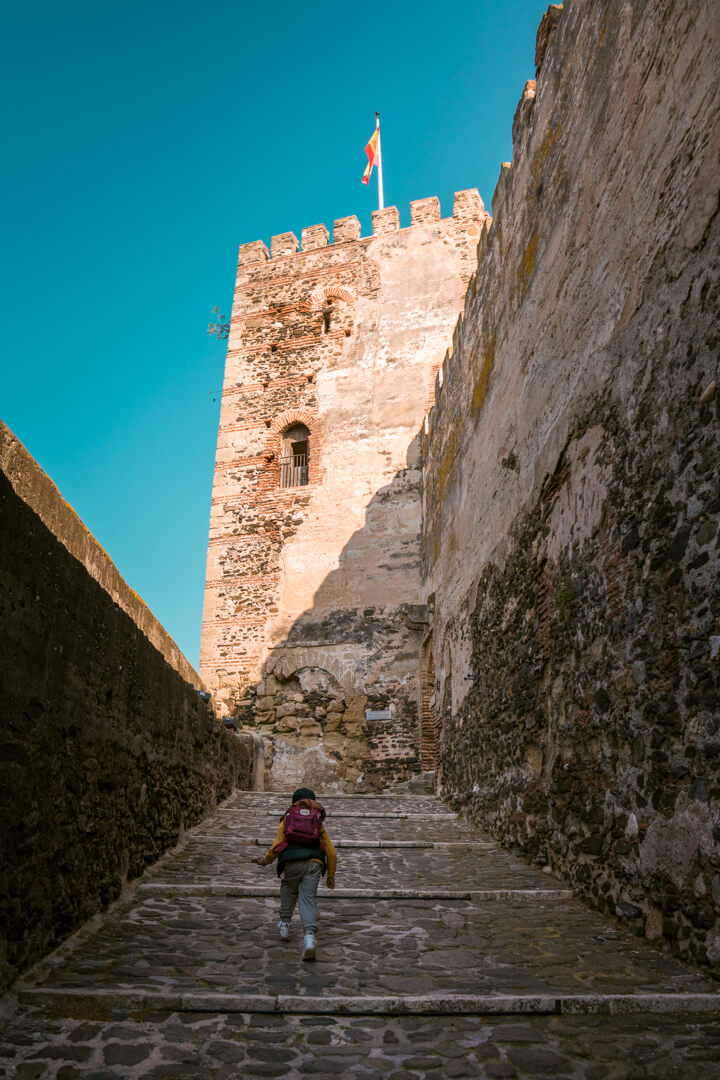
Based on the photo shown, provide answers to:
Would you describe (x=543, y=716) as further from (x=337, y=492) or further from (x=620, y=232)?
(x=337, y=492)

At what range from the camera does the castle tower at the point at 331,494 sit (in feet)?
42.0

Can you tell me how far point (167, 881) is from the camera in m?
4.43

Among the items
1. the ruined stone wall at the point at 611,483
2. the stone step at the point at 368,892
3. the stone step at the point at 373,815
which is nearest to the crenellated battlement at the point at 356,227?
the ruined stone wall at the point at 611,483

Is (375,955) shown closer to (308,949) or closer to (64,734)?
(308,949)

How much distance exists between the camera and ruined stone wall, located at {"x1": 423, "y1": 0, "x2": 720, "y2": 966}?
305 cm

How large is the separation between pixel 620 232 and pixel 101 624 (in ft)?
11.3

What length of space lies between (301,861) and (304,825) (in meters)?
0.17

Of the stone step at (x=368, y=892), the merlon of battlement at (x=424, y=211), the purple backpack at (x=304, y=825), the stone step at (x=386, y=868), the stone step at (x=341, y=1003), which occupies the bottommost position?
the stone step at (x=341, y=1003)

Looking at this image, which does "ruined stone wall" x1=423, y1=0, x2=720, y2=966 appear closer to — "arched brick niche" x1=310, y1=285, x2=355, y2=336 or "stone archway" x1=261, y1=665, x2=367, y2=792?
"stone archway" x1=261, y1=665, x2=367, y2=792

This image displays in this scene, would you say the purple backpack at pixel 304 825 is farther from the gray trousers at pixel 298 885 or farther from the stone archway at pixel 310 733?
the stone archway at pixel 310 733

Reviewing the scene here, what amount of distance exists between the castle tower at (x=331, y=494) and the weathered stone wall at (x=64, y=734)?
7738 millimetres

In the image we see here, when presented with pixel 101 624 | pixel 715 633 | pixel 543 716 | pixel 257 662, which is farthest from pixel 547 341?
pixel 257 662

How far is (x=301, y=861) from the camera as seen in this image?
3.62 metres

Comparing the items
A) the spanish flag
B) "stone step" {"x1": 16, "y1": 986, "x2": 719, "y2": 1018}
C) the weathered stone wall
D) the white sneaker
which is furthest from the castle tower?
"stone step" {"x1": 16, "y1": 986, "x2": 719, "y2": 1018}
